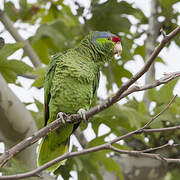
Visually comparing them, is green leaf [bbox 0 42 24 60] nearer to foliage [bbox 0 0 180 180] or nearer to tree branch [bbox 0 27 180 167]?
foliage [bbox 0 0 180 180]

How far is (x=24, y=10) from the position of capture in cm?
454

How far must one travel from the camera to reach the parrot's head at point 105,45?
3.41m

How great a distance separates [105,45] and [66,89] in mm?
732

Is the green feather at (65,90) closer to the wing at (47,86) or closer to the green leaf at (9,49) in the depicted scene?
the wing at (47,86)

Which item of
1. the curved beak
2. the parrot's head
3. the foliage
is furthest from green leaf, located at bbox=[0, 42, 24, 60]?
the curved beak

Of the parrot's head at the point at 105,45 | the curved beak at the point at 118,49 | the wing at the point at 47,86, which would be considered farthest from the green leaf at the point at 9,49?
the curved beak at the point at 118,49

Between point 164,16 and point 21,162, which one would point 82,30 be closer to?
Answer: point 164,16

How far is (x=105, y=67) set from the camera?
15.4 ft

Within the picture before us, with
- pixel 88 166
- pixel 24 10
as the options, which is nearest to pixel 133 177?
pixel 88 166

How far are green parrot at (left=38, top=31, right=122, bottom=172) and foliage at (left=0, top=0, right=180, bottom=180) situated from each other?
21 centimetres

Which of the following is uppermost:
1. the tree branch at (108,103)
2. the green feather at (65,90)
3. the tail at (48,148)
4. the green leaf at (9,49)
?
the green leaf at (9,49)

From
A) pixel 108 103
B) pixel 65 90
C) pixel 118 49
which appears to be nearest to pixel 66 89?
pixel 65 90

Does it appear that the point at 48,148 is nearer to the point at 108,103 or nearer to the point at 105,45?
the point at 105,45

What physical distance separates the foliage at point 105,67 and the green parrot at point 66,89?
0.21 meters
